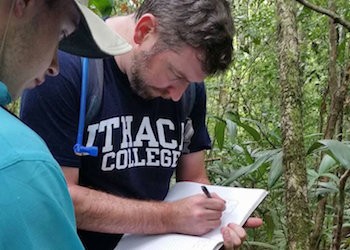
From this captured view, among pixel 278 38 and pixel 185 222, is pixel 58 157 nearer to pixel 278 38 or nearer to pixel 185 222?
pixel 185 222

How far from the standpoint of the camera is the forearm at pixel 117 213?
49.4 inches

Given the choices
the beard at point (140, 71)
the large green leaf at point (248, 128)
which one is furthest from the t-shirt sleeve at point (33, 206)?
the large green leaf at point (248, 128)

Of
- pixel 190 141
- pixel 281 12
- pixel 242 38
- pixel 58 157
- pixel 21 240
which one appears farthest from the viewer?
pixel 242 38

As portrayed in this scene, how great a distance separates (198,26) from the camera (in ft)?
4.32

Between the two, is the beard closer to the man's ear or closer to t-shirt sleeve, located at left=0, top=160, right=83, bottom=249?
the man's ear

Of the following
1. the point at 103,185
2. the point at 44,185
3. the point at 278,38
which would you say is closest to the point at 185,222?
the point at 103,185

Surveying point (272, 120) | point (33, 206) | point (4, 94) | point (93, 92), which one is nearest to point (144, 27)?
point (93, 92)

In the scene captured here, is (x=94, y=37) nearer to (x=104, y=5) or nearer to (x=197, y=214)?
(x=197, y=214)

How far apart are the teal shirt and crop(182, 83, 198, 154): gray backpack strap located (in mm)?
913

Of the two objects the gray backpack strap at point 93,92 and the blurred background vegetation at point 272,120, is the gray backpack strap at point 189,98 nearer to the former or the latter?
the blurred background vegetation at point 272,120

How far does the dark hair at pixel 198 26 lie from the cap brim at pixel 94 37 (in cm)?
43

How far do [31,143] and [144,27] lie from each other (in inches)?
33.1

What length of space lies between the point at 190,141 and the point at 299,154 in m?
0.37

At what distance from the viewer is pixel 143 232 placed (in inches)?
52.3
